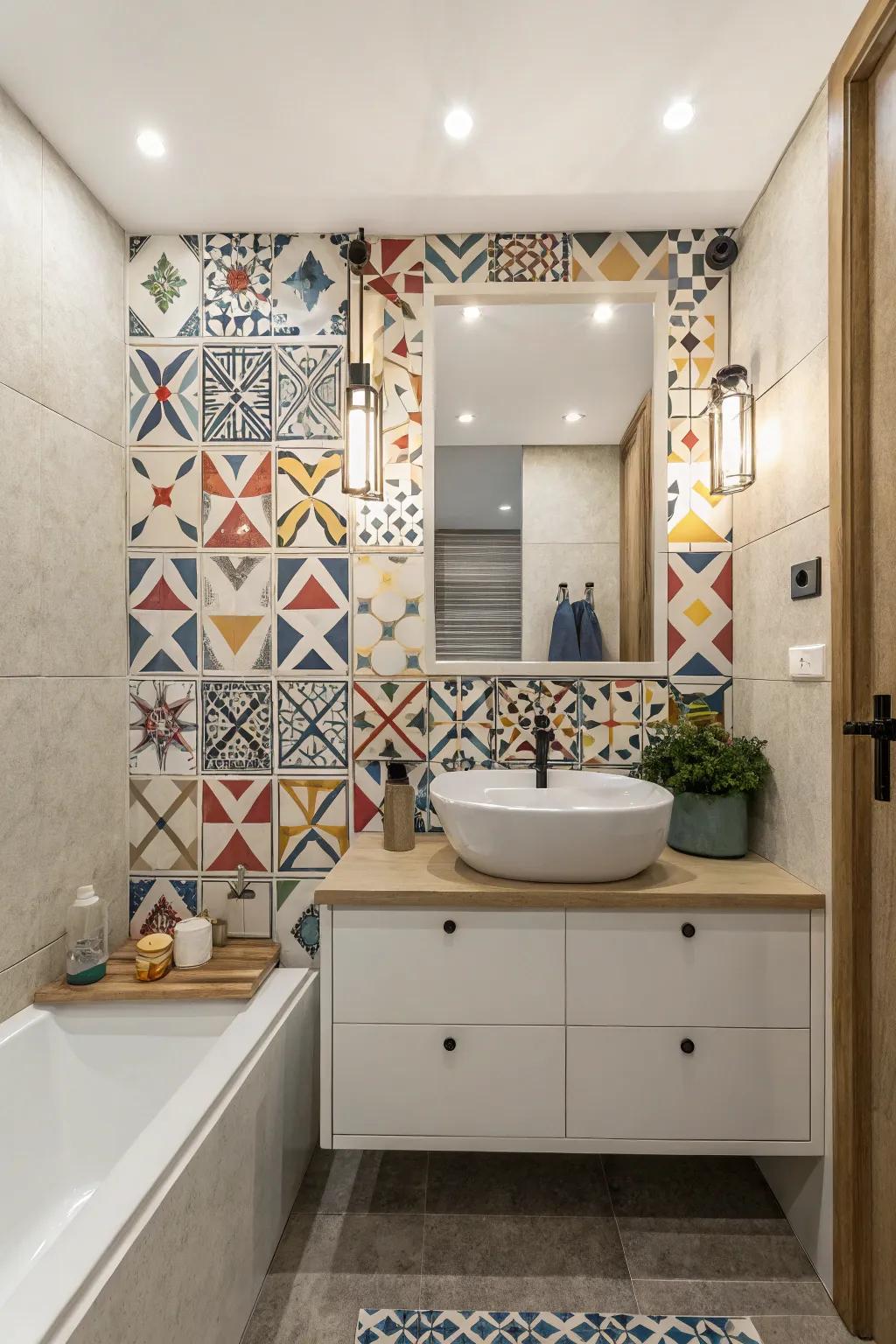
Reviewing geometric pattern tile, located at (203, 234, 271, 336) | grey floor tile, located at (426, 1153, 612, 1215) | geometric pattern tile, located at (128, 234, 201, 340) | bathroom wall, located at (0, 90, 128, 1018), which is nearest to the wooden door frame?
grey floor tile, located at (426, 1153, 612, 1215)

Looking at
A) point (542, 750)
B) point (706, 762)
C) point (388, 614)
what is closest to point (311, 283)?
point (388, 614)

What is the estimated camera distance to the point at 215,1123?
4.09 feet

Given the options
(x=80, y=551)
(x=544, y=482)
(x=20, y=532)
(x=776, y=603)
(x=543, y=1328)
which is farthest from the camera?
(x=544, y=482)

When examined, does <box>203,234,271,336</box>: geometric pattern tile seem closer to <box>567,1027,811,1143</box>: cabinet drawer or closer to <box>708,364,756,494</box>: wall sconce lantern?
<box>708,364,756,494</box>: wall sconce lantern

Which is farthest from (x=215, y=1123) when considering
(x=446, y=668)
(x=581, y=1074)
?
(x=446, y=668)

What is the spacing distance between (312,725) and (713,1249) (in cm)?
152

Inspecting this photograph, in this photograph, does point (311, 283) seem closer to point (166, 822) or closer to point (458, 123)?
point (458, 123)

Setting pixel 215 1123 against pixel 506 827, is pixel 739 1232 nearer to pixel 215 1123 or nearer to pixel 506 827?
pixel 506 827

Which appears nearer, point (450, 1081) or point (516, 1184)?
point (450, 1081)

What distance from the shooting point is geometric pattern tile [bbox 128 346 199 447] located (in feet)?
6.40

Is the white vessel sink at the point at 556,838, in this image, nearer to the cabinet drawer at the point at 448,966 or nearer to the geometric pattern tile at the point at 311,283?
the cabinet drawer at the point at 448,966

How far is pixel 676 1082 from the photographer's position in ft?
4.69

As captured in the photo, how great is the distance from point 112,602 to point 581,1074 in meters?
1.63

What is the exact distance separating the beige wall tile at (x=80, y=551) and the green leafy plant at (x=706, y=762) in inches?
57.4
